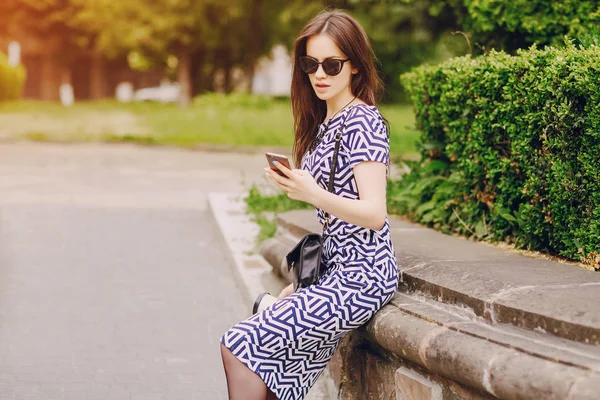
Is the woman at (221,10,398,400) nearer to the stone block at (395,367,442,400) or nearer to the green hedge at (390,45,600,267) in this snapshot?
the stone block at (395,367,442,400)

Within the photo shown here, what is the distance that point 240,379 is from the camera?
3.48m

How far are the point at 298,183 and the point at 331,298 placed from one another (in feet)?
1.58

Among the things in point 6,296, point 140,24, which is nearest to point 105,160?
point 6,296

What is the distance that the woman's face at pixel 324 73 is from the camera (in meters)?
3.74

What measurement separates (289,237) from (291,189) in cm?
Result: 247

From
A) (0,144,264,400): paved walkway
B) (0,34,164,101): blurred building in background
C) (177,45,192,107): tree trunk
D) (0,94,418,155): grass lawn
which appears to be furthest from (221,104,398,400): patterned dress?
(0,34,164,101): blurred building in background

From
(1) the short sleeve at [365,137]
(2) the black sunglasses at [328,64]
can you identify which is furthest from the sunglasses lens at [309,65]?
(1) the short sleeve at [365,137]

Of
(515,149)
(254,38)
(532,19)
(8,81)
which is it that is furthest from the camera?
(8,81)

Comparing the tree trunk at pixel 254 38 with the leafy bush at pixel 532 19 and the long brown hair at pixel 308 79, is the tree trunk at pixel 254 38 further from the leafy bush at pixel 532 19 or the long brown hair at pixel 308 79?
the long brown hair at pixel 308 79

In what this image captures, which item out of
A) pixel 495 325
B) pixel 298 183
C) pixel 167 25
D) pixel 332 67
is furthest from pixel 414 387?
pixel 167 25

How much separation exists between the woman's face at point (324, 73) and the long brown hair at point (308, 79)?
22mm

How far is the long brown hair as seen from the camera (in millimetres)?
3744

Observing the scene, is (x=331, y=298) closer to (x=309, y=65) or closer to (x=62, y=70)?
(x=309, y=65)

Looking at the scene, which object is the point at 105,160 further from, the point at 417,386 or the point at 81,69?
the point at 81,69
